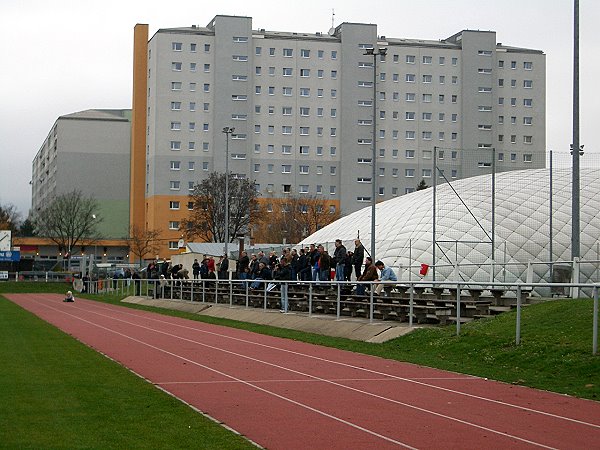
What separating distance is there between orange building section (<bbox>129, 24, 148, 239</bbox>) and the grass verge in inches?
3702

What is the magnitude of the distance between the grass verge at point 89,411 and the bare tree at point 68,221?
89.8 m

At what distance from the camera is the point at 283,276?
3566 cm

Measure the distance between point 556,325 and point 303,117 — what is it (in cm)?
9101

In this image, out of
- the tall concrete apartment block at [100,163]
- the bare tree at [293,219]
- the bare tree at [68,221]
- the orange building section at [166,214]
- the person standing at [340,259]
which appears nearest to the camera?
the person standing at [340,259]

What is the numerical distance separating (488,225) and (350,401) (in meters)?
36.4

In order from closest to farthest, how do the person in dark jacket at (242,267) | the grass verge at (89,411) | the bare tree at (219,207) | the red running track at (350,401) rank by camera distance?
the grass verge at (89,411)
the red running track at (350,401)
the person in dark jacket at (242,267)
the bare tree at (219,207)

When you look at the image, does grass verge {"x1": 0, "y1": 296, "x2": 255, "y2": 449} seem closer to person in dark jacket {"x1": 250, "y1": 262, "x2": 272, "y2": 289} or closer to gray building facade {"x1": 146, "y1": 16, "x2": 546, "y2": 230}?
person in dark jacket {"x1": 250, "y1": 262, "x2": 272, "y2": 289}

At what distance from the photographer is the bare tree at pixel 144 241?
328ft

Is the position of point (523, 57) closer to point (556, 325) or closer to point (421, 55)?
point (421, 55)

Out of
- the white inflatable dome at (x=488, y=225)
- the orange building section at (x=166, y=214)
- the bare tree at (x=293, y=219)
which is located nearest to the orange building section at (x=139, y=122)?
the orange building section at (x=166, y=214)

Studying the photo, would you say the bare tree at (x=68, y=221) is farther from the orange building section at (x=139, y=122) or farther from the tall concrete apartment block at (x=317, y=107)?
the tall concrete apartment block at (x=317, y=107)

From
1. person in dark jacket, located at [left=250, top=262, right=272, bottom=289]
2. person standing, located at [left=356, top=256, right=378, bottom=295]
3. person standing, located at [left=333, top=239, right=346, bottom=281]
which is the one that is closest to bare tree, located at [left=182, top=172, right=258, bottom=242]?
person in dark jacket, located at [left=250, top=262, right=272, bottom=289]

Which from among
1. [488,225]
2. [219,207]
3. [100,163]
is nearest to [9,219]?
[100,163]

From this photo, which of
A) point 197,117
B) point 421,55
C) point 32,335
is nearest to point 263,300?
point 32,335
